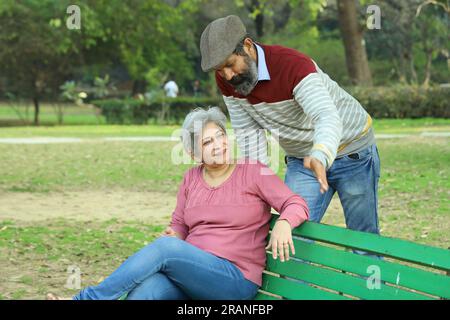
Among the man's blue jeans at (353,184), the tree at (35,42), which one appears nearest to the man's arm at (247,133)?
the man's blue jeans at (353,184)

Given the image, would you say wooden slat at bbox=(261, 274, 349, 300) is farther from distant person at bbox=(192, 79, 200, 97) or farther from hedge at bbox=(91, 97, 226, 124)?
distant person at bbox=(192, 79, 200, 97)

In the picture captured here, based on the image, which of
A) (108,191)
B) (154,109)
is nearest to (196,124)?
(108,191)

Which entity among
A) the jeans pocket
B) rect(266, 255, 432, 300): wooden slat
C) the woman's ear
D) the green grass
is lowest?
the green grass

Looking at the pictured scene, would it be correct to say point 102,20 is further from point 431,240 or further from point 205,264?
point 205,264

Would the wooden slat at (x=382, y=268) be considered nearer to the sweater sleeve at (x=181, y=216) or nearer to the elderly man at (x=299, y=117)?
the elderly man at (x=299, y=117)

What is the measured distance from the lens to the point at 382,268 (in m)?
3.60

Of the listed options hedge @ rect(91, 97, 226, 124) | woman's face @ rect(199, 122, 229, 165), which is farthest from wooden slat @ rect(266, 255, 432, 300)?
hedge @ rect(91, 97, 226, 124)

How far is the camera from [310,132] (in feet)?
14.7

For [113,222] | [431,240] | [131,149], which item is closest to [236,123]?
[431,240]

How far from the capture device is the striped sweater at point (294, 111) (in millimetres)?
4016

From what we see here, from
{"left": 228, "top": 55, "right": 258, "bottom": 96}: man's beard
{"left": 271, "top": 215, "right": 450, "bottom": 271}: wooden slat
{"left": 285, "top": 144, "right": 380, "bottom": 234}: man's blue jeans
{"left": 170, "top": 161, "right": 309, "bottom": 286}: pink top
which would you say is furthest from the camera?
{"left": 285, "top": 144, "right": 380, "bottom": 234}: man's blue jeans

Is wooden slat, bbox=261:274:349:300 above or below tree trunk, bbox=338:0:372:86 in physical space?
below

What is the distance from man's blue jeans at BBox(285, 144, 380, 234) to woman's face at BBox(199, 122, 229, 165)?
24.1 inches

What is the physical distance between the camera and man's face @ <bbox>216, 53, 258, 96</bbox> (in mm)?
4129
